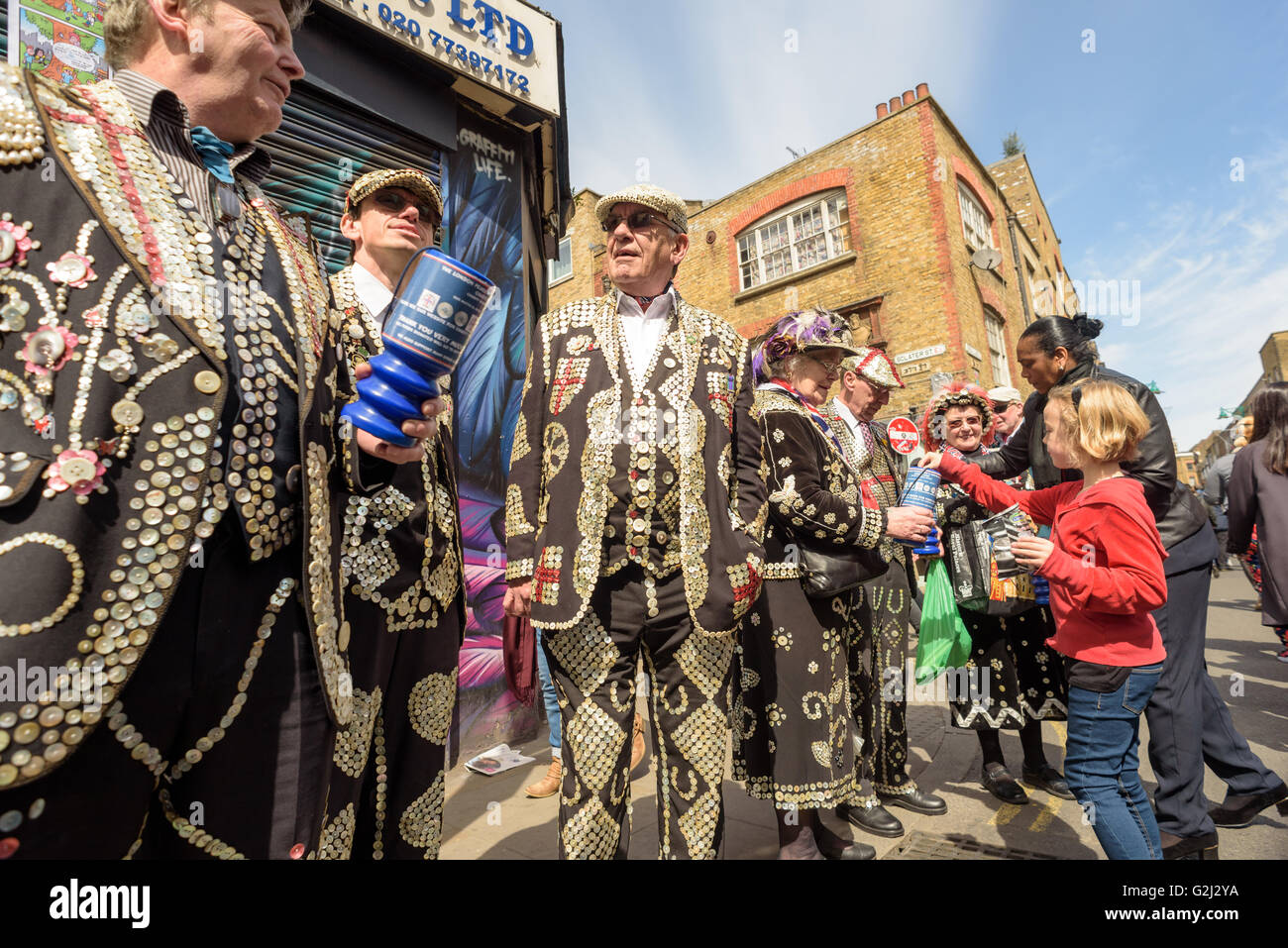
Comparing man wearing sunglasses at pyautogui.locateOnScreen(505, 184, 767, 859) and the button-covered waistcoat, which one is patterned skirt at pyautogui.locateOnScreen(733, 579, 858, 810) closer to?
man wearing sunglasses at pyautogui.locateOnScreen(505, 184, 767, 859)

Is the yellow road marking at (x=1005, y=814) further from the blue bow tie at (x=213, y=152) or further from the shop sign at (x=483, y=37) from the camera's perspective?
the shop sign at (x=483, y=37)

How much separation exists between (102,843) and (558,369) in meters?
1.79

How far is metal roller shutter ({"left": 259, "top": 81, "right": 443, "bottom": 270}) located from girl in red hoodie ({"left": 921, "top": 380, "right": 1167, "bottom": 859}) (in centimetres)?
414

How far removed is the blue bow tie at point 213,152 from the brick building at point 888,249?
40.5ft

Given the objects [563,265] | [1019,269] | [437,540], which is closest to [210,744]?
[437,540]

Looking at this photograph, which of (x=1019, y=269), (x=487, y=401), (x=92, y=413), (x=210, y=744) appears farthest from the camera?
(x=1019, y=269)

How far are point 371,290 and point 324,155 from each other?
2.91 meters

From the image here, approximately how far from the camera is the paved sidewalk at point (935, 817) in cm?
290

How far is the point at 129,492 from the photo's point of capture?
0.89 metres

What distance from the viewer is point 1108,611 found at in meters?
2.24

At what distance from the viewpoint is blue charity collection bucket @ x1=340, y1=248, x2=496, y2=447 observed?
1125 mm

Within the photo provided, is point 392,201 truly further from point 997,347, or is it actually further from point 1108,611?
point 997,347

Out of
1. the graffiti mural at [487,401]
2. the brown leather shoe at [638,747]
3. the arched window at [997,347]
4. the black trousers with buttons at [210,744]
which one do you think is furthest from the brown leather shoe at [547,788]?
the arched window at [997,347]
